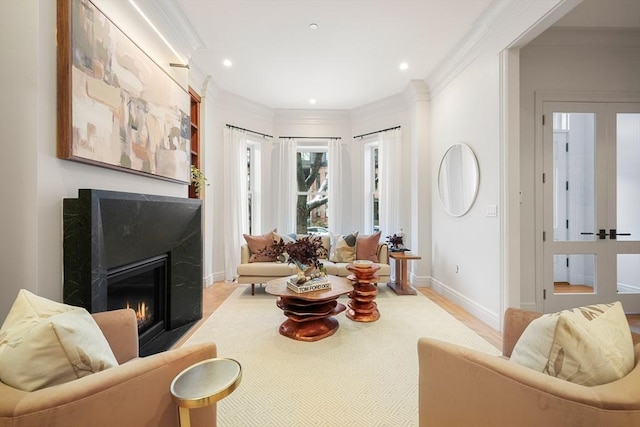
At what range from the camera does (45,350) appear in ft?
2.81

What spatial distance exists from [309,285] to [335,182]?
285 centimetres

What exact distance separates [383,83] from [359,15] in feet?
5.29

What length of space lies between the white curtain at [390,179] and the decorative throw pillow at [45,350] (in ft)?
13.6

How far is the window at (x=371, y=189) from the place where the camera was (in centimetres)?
503

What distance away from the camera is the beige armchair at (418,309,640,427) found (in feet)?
2.41

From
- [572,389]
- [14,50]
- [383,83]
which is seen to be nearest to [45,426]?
[572,389]

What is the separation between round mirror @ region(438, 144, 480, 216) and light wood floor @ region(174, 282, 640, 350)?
1198 millimetres

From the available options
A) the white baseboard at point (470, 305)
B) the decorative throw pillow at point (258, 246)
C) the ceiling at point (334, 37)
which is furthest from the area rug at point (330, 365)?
the ceiling at point (334, 37)

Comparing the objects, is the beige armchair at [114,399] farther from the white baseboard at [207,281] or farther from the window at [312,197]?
the window at [312,197]

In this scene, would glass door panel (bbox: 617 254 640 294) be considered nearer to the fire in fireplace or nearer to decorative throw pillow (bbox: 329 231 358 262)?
decorative throw pillow (bbox: 329 231 358 262)

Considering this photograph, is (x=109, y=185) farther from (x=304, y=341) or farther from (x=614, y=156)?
(x=614, y=156)

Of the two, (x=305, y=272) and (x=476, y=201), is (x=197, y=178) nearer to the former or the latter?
(x=305, y=272)

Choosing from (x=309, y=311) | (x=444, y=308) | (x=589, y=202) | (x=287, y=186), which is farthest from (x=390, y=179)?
(x=309, y=311)

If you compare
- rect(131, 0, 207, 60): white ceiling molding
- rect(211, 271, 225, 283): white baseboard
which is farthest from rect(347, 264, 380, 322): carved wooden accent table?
rect(131, 0, 207, 60): white ceiling molding
